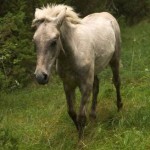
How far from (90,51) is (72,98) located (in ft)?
2.65

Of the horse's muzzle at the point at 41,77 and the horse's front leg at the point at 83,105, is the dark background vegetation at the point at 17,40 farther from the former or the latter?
the horse's muzzle at the point at 41,77

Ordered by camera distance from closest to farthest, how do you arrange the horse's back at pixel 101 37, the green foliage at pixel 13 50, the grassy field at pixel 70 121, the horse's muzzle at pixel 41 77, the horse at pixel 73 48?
the horse's muzzle at pixel 41 77, the horse at pixel 73 48, the grassy field at pixel 70 121, the horse's back at pixel 101 37, the green foliage at pixel 13 50

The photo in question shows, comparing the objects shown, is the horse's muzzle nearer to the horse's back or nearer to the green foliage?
the horse's back

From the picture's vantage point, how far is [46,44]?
5801mm

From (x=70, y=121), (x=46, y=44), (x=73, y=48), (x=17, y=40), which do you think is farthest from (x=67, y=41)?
(x=17, y=40)

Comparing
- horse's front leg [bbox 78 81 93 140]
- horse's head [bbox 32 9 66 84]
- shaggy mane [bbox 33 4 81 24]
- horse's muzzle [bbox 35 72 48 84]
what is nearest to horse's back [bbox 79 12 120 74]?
shaggy mane [bbox 33 4 81 24]

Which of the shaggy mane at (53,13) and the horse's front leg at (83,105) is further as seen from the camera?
the horse's front leg at (83,105)

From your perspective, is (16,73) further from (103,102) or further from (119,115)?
(119,115)

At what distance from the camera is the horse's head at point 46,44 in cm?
568

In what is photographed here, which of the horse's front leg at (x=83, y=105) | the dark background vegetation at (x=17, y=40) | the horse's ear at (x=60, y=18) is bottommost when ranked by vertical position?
the dark background vegetation at (x=17, y=40)

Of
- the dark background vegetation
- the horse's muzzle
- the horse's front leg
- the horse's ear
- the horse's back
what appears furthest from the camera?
the dark background vegetation

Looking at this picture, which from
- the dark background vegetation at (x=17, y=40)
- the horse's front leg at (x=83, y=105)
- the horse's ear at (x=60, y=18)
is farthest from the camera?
the dark background vegetation at (x=17, y=40)

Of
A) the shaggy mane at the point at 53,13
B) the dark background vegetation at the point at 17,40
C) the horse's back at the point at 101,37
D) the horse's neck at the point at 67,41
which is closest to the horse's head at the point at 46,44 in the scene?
the shaggy mane at the point at 53,13

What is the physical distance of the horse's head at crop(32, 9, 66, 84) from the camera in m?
5.68
